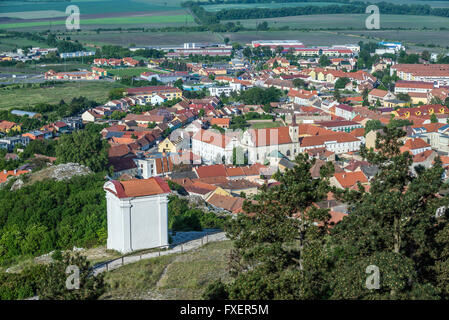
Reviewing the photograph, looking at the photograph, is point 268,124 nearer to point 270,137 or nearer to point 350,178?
point 270,137

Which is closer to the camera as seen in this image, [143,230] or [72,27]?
[143,230]

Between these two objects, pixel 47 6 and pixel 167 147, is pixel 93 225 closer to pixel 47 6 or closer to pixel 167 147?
pixel 167 147

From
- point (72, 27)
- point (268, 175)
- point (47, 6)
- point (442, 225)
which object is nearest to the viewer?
point (442, 225)

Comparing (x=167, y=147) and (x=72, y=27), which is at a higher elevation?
(x=72, y=27)

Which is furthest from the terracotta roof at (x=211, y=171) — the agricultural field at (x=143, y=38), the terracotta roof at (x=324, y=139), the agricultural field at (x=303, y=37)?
the agricultural field at (x=303, y=37)

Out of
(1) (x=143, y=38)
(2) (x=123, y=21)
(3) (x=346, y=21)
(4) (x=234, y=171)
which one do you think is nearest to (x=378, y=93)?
(4) (x=234, y=171)

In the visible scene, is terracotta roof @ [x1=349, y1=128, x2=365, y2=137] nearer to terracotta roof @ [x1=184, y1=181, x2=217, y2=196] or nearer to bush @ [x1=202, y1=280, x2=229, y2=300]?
terracotta roof @ [x1=184, y1=181, x2=217, y2=196]
